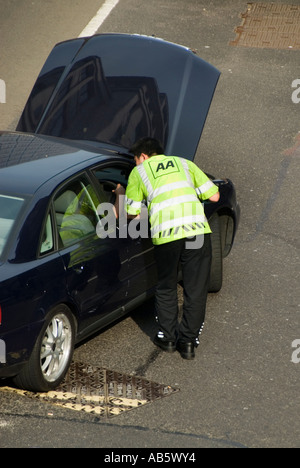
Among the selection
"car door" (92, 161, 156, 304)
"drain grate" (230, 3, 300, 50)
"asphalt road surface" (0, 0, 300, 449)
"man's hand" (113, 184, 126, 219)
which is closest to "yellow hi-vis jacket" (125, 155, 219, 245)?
"man's hand" (113, 184, 126, 219)

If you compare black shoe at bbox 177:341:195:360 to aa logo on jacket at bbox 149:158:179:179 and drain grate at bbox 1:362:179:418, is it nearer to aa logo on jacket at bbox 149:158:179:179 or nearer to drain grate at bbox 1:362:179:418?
drain grate at bbox 1:362:179:418

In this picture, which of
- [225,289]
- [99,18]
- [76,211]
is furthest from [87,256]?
[99,18]

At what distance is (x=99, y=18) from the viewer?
1596 cm

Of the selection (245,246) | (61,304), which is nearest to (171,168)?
(61,304)

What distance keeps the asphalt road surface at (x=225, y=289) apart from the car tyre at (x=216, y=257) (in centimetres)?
15

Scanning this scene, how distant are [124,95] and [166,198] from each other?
1897 mm

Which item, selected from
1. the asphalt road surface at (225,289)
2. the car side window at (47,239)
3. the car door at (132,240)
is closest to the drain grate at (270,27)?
the asphalt road surface at (225,289)

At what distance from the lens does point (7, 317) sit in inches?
241

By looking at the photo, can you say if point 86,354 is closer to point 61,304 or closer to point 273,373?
point 61,304

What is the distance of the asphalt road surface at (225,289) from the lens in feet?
20.9

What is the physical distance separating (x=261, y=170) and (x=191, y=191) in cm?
459

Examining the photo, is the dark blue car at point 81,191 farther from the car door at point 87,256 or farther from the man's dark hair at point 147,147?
the man's dark hair at point 147,147

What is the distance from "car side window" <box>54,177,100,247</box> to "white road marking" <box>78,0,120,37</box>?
826 centimetres

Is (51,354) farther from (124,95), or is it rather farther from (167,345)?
(124,95)
